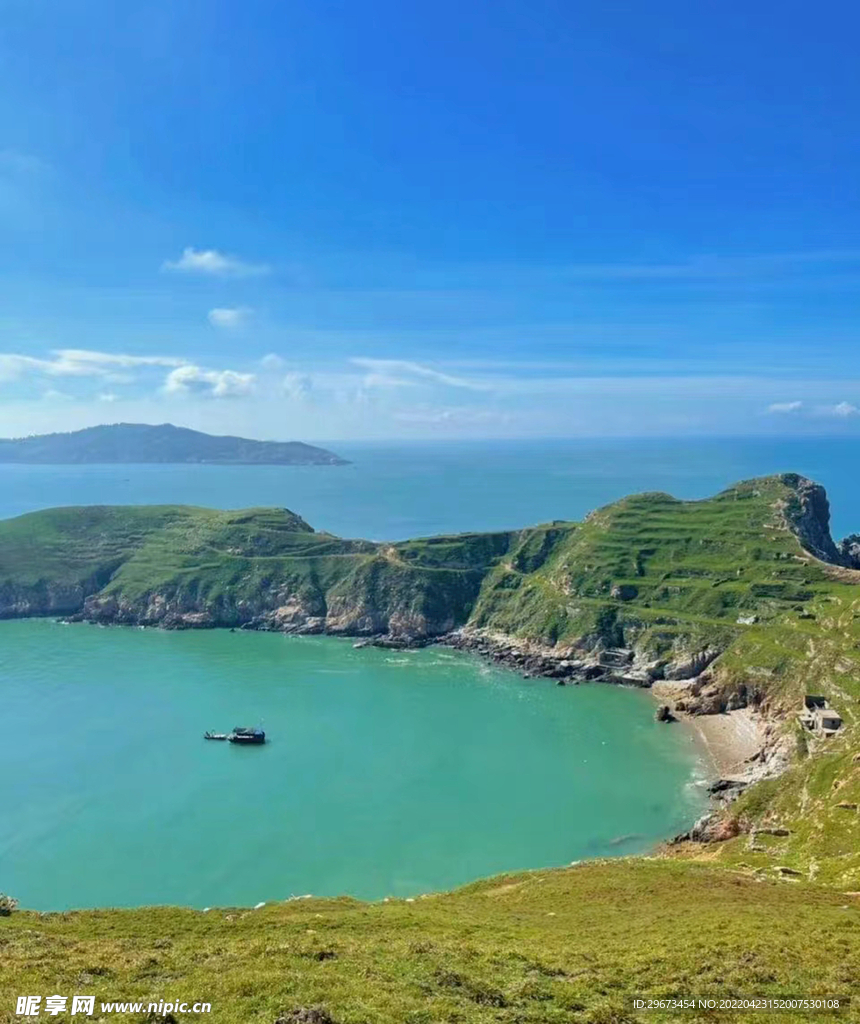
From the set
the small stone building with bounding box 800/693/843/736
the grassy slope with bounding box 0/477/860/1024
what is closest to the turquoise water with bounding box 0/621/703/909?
the small stone building with bounding box 800/693/843/736

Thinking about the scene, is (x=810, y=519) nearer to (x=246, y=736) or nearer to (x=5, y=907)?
(x=246, y=736)

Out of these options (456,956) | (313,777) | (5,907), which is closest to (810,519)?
(313,777)

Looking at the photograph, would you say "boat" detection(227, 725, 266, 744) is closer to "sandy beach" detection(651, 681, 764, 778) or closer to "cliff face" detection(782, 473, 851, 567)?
"sandy beach" detection(651, 681, 764, 778)

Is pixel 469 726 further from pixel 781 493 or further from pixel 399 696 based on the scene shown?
pixel 781 493

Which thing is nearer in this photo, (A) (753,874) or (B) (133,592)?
(A) (753,874)

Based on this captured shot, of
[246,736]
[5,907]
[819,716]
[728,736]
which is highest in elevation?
[5,907]

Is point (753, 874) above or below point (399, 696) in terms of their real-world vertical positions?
above

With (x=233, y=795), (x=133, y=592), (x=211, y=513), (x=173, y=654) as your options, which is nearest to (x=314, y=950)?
(x=233, y=795)
